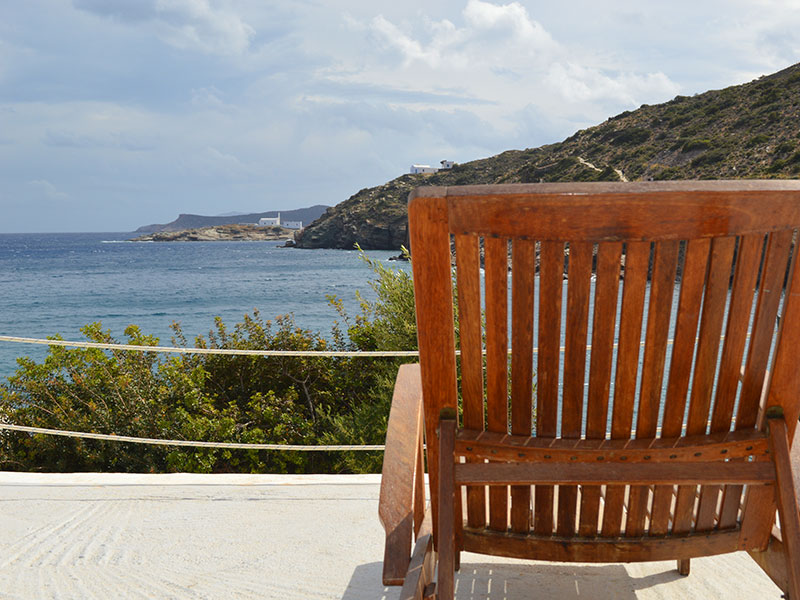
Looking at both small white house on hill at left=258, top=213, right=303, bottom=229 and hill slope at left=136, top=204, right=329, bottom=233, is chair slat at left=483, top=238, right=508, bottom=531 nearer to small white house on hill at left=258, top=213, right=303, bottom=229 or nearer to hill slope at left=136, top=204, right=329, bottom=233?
small white house on hill at left=258, top=213, right=303, bottom=229

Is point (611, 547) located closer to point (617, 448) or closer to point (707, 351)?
point (617, 448)

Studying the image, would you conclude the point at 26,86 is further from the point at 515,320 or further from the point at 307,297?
the point at 515,320

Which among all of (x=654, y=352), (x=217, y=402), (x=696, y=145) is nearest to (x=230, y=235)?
(x=696, y=145)

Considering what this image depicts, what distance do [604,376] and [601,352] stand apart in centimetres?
6

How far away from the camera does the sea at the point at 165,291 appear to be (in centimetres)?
2689

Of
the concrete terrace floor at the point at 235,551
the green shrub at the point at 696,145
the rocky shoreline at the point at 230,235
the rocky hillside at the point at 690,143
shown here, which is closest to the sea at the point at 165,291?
the rocky hillside at the point at 690,143

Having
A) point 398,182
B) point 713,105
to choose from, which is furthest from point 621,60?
point 398,182

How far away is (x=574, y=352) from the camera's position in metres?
1.22

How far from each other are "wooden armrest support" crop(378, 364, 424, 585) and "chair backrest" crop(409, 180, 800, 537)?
2.8 inches

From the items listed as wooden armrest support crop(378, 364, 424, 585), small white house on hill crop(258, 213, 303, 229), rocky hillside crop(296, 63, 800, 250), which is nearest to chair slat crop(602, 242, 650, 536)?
wooden armrest support crop(378, 364, 424, 585)

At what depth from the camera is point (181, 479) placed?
2762 millimetres

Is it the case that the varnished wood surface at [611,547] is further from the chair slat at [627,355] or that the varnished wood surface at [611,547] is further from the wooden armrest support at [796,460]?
the wooden armrest support at [796,460]

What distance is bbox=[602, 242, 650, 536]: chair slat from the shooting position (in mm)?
1124

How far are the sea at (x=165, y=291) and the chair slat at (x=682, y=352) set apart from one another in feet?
45.6
